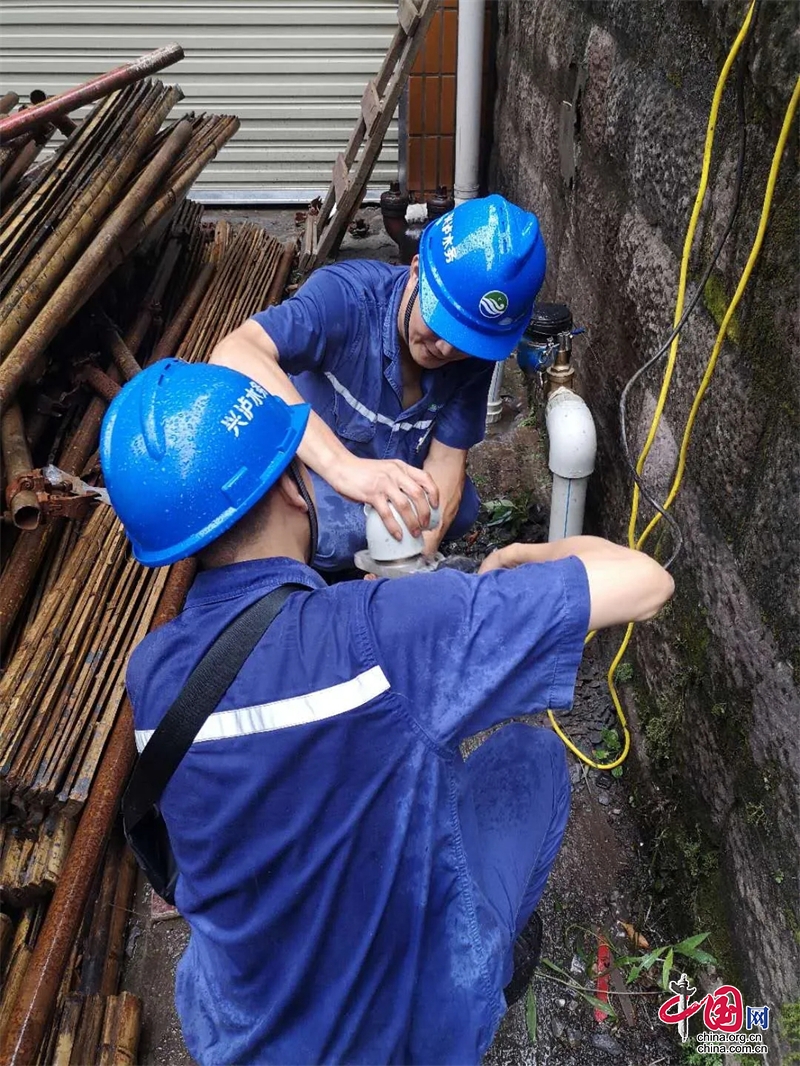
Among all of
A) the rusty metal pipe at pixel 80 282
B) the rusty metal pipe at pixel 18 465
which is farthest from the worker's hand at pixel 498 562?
the rusty metal pipe at pixel 80 282

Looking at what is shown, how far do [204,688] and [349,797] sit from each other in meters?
0.34

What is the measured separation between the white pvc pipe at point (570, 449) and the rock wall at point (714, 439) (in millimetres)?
138

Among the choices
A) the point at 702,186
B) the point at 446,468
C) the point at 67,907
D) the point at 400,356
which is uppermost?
the point at 702,186

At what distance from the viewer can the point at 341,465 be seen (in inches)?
81.7

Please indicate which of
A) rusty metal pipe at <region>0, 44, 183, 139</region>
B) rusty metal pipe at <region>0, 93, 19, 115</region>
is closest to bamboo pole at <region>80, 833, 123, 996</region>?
rusty metal pipe at <region>0, 44, 183, 139</region>

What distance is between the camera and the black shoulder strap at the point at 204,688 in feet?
4.33

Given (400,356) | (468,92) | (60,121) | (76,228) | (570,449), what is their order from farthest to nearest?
(60,121), (468,92), (76,228), (570,449), (400,356)

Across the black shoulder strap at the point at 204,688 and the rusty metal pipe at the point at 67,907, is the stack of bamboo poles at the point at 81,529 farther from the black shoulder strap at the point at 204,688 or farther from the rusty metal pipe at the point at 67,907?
the black shoulder strap at the point at 204,688

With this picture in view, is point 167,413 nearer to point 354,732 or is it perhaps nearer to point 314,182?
point 354,732

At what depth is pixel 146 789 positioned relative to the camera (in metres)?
1.42

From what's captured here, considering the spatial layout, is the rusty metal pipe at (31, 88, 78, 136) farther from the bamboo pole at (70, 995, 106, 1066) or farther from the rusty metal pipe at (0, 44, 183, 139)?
the bamboo pole at (70, 995, 106, 1066)

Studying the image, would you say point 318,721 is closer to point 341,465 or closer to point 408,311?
point 341,465

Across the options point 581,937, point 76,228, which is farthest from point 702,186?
point 76,228

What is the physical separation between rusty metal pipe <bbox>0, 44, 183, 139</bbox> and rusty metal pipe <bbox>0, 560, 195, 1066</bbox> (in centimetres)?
366
